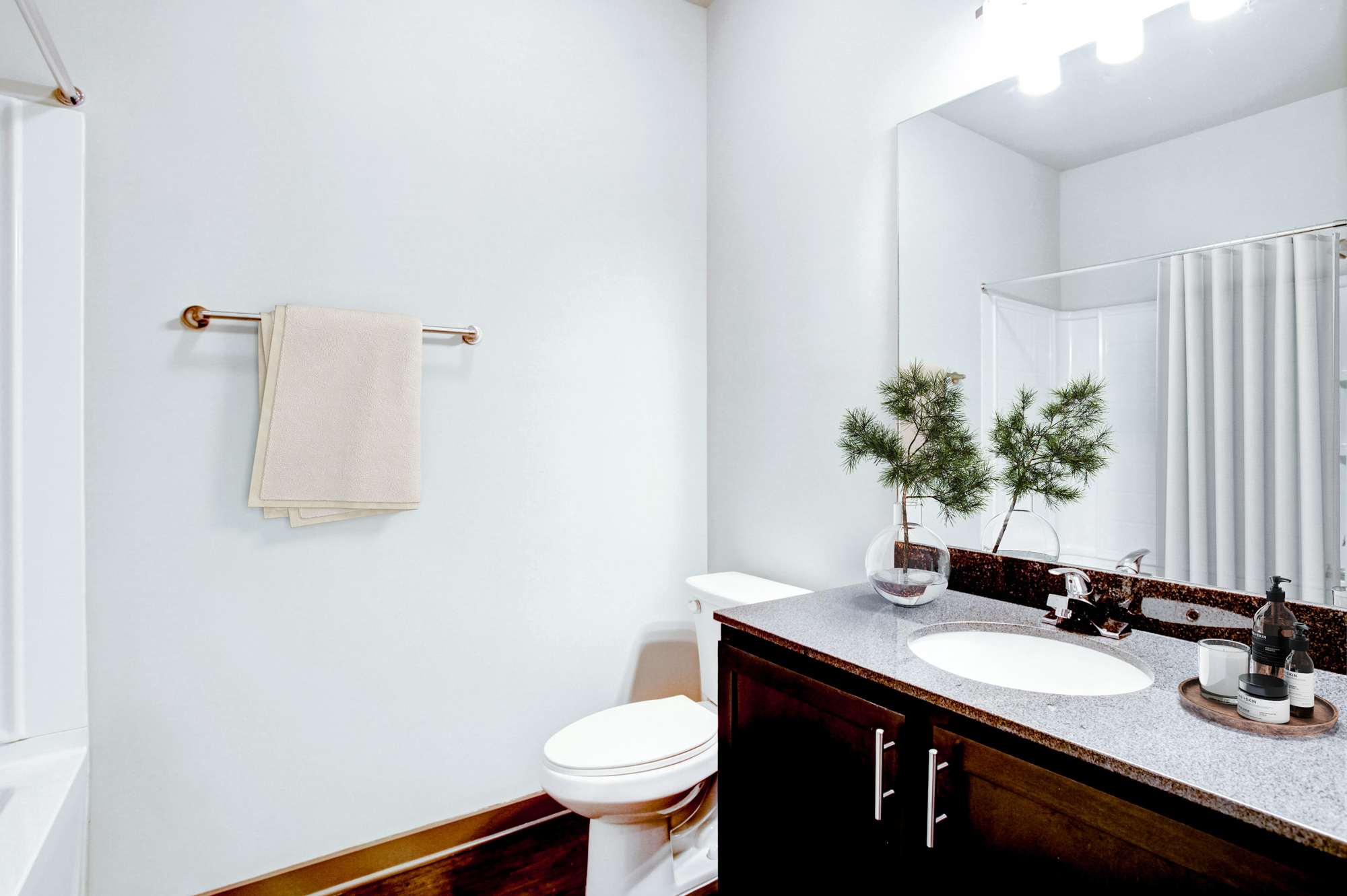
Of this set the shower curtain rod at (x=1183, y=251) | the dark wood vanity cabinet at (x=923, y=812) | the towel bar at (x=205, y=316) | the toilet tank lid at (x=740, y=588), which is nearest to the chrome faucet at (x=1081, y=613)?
the dark wood vanity cabinet at (x=923, y=812)

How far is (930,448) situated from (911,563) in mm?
306

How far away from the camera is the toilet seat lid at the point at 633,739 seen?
4.65 feet

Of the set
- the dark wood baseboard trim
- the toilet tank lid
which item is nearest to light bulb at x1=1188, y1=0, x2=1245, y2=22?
the toilet tank lid

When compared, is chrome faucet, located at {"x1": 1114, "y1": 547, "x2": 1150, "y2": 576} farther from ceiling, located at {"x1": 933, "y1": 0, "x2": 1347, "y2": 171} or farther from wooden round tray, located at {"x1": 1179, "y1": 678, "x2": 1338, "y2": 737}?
ceiling, located at {"x1": 933, "y1": 0, "x2": 1347, "y2": 171}

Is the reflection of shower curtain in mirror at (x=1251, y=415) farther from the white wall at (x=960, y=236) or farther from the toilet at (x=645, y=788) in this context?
the toilet at (x=645, y=788)

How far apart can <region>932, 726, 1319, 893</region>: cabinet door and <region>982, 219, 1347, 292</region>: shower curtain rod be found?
34.6 inches

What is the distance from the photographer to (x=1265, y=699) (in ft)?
→ 2.45

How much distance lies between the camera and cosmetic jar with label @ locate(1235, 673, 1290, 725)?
742 mm

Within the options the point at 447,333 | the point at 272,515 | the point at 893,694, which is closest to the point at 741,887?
the point at 893,694

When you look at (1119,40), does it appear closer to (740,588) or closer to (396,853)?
(740,588)

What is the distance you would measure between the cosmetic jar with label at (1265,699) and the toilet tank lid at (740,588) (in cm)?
99

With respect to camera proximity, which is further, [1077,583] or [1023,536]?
[1023,536]

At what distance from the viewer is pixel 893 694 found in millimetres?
929

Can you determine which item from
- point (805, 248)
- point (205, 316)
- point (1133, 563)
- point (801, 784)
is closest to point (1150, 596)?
point (1133, 563)
